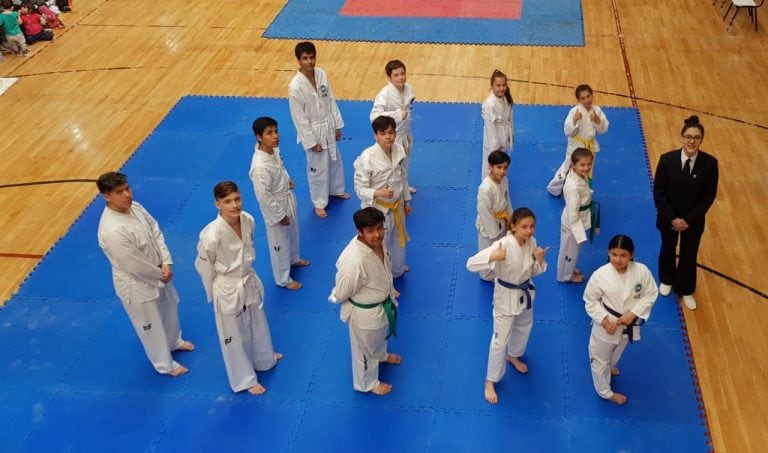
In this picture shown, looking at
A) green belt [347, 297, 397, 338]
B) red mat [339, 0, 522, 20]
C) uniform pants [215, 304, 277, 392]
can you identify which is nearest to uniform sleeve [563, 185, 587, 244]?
→ green belt [347, 297, 397, 338]

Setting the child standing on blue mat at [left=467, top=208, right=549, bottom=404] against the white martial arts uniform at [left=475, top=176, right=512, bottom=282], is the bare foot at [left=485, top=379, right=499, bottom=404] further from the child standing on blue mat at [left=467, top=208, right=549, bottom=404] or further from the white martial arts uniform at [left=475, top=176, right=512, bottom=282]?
the white martial arts uniform at [left=475, top=176, right=512, bottom=282]

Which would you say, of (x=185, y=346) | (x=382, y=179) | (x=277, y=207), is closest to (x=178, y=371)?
(x=185, y=346)

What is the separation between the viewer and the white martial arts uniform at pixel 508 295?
13.6 feet

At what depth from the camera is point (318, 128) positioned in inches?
241

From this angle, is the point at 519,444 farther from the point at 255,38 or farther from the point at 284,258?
the point at 255,38

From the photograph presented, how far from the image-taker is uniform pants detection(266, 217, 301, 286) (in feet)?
17.4

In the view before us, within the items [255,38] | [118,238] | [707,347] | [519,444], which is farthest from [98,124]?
[707,347]

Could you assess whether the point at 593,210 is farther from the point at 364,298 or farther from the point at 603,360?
the point at 364,298

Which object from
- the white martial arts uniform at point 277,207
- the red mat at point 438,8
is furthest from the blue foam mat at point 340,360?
the red mat at point 438,8

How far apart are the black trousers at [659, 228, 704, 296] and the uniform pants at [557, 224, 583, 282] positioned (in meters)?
0.66

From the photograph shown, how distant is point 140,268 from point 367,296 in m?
1.49

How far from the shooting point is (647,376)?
4.71 meters

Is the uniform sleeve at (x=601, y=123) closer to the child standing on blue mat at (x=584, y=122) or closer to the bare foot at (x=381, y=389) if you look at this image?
the child standing on blue mat at (x=584, y=122)

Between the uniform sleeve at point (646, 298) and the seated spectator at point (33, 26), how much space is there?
1023 cm
